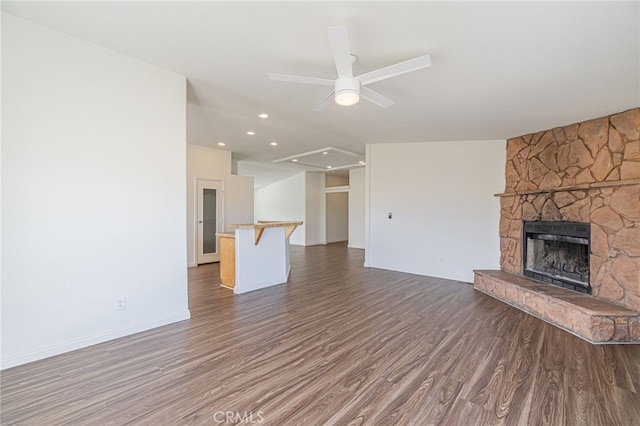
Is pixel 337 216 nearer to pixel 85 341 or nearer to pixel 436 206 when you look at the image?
pixel 436 206

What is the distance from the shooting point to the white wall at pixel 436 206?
5.20 metres

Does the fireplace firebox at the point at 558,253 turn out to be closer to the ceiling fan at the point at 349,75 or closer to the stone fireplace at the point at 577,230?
the stone fireplace at the point at 577,230

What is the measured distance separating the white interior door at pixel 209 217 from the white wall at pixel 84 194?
3663 mm

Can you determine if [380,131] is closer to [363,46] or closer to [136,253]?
[363,46]

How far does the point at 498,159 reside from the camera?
5121mm

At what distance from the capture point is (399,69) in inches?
86.6

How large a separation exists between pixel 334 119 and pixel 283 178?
674 centimetres

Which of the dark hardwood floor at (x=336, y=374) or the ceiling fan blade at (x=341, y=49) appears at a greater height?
the ceiling fan blade at (x=341, y=49)

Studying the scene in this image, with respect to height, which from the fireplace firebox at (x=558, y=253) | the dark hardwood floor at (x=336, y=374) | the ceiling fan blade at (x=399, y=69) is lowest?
the dark hardwood floor at (x=336, y=374)

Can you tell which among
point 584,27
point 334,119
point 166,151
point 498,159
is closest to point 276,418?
point 166,151

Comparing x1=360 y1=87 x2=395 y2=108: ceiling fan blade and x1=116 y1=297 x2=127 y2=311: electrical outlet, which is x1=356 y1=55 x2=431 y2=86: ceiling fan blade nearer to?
x1=360 y1=87 x2=395 y2=108: ceiling fan blade

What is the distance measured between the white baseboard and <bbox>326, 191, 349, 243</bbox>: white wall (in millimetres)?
7992

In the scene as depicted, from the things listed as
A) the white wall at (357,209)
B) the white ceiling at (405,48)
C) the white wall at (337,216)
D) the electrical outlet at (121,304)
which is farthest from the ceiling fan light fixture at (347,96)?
the white wall at (337,216)

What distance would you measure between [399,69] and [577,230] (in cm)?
356
